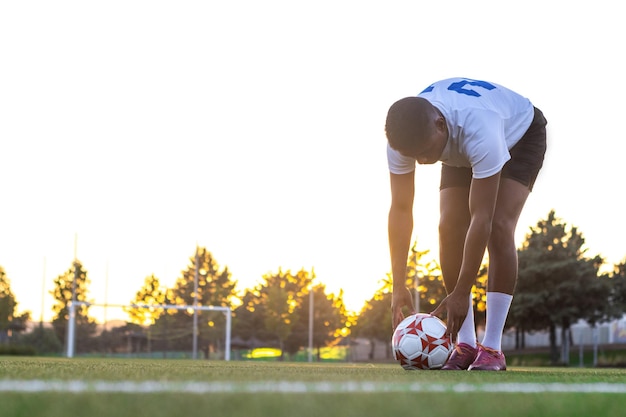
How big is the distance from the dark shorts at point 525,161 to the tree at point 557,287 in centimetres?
3049

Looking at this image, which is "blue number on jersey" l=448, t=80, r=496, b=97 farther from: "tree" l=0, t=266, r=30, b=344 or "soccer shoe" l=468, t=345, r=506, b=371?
"tree" l=0, t=266, r=30, b=344

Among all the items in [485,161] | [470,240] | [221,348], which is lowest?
[221,348]

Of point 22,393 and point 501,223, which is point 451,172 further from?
point 22,393

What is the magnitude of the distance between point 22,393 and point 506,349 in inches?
1845

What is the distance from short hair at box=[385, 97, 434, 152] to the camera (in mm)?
3656

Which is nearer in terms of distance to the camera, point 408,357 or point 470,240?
point 470,240

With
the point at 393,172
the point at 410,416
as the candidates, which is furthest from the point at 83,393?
the point at 393,172

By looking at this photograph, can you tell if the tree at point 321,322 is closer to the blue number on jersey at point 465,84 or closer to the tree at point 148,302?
the tree at point 148,302

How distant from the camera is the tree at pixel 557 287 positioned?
Result: 3447 cm

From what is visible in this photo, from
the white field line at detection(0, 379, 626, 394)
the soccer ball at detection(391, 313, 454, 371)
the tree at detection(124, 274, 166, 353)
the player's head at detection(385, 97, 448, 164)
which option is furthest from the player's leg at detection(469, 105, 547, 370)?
the tree at detection(124, 274, 166, 353)

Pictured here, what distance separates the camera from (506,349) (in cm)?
4653

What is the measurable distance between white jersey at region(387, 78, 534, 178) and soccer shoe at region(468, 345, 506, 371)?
1070 millimetres

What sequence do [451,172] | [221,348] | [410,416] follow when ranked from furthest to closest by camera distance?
[221,348] < [451,172] < [410,416]

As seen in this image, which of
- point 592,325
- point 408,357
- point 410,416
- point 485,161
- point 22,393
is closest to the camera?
point 410,416
